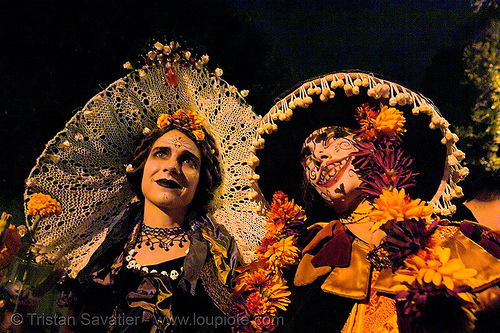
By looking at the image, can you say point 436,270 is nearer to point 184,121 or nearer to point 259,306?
point 259,306

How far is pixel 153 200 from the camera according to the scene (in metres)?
2.02

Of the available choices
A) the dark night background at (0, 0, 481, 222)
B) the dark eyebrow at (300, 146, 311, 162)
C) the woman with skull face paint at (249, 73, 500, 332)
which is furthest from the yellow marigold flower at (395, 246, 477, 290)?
the dark night background at (0, 0, 481, 222)

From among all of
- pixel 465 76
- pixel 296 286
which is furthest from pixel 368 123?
pixel 465 76

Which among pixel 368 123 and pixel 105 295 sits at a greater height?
pixel 368 123

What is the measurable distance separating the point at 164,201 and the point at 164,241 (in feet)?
0.62

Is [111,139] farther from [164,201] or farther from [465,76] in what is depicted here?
[465,76]

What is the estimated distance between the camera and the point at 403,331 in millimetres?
1333

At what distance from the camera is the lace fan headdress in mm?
2146

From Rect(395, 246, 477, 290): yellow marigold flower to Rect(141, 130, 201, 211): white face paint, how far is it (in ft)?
3.66

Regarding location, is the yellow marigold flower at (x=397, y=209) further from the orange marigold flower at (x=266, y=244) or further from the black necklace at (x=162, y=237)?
the black necklace at (x=162, y=237)

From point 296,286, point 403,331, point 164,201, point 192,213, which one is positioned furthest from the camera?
point 192,213

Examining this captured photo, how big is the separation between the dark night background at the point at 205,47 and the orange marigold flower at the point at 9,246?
2.69ft

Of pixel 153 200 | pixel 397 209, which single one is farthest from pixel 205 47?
pixel 397 209

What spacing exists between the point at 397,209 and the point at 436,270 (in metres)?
0.20
